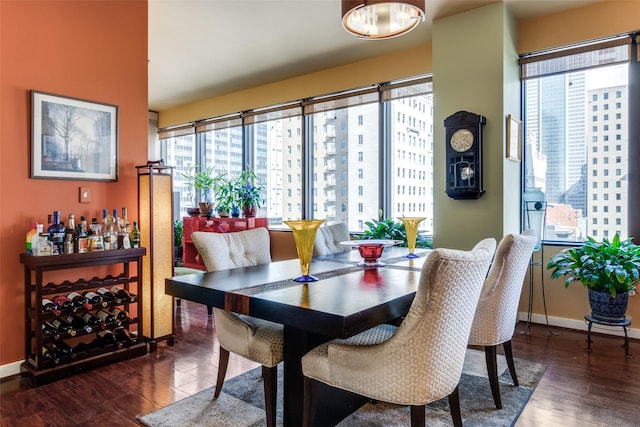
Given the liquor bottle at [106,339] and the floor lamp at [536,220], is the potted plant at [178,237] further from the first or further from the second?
the floor lamp at [536,220]

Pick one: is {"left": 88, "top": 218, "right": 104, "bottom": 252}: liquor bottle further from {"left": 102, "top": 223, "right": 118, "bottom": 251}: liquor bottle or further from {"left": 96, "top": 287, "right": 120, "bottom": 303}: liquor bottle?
{"left": 96, "top": 287, "right": 120, "bottom": 303}: liquor bottle

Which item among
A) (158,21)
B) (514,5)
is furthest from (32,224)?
(514,5)

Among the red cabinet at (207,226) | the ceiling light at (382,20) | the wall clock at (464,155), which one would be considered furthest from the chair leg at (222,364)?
the red cabinet at (207,226)

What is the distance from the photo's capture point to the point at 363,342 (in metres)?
1.93

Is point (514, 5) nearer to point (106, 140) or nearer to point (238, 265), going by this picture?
point (238, 265)

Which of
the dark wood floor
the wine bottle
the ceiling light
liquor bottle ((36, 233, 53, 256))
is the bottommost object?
the dark wood floor

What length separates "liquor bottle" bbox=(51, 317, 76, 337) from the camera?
108 inches

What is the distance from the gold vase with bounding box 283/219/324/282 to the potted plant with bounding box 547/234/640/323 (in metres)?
2.37

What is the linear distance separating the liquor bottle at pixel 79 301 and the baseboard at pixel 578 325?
3.70m

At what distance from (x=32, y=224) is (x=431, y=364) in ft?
8.94

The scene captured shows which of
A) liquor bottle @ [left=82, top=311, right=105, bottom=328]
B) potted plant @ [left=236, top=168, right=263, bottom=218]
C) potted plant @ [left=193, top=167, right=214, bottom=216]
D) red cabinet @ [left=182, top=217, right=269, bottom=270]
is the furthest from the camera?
potted plant @ [left=193, top=167, right=214, bottom=216]

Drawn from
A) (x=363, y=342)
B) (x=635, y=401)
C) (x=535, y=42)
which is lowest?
(x=635, y=401)

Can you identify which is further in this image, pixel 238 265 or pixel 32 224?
pixel 32 224

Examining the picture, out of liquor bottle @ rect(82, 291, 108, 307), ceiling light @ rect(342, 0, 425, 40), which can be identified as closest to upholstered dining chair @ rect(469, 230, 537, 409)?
ceiling light @ rect(342, 0, 425, 40)
